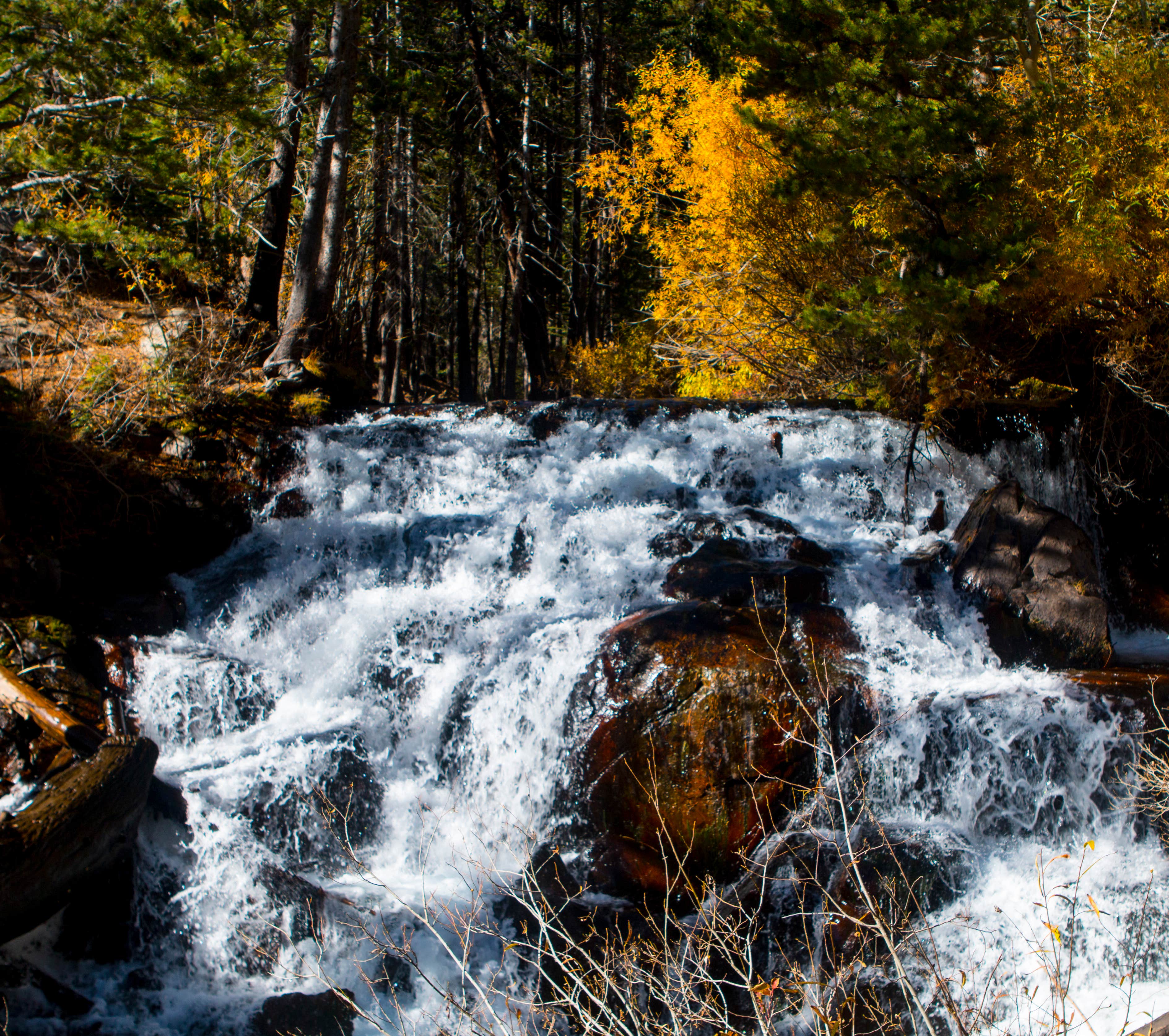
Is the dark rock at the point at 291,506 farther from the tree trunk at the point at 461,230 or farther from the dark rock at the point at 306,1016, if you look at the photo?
the tree trunk at the point at 461,230

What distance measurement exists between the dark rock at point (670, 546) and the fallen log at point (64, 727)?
4.07 m

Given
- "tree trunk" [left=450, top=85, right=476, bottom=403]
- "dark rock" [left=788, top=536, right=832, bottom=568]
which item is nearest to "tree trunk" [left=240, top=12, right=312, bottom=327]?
"tree trunk" [left=450, top=85, right=476, bottom=403]

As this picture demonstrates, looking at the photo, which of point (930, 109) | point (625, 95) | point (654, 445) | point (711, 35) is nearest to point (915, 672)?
point (654, 445)

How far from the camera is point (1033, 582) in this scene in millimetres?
7203

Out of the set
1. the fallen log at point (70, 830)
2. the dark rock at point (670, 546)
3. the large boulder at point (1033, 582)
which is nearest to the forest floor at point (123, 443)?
the fallen log at point (70, 830)

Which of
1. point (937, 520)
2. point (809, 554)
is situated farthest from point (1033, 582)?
point (809, 554)

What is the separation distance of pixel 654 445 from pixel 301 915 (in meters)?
6.04

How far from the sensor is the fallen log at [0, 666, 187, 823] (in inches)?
209

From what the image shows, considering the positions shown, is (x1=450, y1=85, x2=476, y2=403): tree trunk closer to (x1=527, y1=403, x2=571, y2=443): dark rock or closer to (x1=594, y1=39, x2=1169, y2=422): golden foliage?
(x1=594, y1=39, x2=1169, y2=422): golden foliage

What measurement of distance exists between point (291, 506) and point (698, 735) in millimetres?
5080

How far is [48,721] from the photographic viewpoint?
5.39 m

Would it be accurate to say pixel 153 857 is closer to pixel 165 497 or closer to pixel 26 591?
pixel 26 591

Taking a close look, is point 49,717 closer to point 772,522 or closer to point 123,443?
point 123,443

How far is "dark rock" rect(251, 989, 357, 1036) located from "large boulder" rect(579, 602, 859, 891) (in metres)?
1.59
